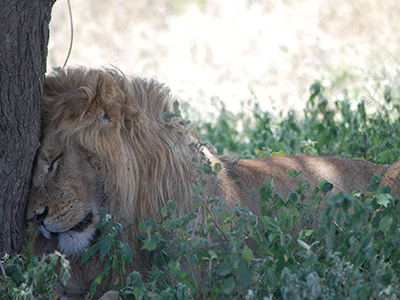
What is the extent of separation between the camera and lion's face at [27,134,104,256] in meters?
2.32

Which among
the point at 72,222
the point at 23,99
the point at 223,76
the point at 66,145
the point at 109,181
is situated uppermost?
the point at 223,76

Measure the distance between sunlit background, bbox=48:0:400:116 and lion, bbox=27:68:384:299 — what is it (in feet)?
13.2

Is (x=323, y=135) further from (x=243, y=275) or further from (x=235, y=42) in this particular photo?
(x=235, y=42)

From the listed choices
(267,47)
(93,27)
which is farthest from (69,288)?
(93,27)

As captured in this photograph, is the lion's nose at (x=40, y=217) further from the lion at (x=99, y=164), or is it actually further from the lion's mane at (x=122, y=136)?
the lion's mane at (x=122, y=136)

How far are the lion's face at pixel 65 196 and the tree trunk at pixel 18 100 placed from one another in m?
0.05

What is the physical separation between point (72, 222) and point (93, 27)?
8600 millimetres

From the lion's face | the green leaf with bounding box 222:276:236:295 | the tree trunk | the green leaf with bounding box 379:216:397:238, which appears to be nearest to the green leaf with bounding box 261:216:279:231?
the green leaf with bounding box 222:276:236:295

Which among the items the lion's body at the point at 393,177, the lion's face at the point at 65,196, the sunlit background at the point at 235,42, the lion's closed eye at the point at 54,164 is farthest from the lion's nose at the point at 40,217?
the sunlit background at the point at 235,42

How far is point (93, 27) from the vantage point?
34.1ft

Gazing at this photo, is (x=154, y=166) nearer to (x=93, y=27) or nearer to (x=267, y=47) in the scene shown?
(x=267, y=47)

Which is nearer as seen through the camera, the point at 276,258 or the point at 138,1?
the point at 276,258

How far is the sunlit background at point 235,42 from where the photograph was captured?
7.59 metres

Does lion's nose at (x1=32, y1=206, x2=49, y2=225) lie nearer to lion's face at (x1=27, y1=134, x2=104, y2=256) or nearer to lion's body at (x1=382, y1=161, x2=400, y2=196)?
lion's face at (x1=27, y1=134, x2=104, y2=256)
